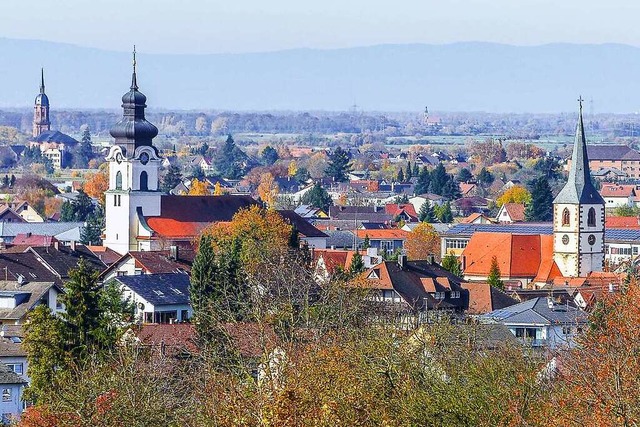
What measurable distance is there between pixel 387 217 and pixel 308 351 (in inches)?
3409

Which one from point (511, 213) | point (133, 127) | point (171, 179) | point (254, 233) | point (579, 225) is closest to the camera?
point (254, 233)

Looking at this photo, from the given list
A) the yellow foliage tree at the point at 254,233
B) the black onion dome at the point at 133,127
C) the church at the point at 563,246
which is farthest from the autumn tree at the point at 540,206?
the church at the point at 563,246

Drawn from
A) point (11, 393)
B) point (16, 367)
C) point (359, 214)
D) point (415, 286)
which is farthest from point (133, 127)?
point (11, 393)

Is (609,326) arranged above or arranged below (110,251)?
above

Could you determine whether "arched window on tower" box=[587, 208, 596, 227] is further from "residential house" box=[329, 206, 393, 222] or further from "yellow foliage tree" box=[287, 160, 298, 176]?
"yellow foliage tree" box=[287, 160, 298, 176]

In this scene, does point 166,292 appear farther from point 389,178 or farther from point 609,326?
point 389,178

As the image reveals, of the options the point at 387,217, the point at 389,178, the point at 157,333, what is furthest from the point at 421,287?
the point at 389,178

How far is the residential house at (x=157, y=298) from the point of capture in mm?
53625

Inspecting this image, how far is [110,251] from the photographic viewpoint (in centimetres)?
7675

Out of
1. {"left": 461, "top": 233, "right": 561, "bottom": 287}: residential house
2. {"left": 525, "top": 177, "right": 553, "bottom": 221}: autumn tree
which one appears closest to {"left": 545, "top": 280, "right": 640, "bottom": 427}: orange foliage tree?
{"left": 461, "top": 233, "right": 561, "bottom": 287}: residential house

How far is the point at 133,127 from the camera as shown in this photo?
265 feet

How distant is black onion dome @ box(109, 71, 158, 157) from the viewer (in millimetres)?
80375

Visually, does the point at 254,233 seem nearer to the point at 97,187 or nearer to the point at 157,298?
the point at 157,298

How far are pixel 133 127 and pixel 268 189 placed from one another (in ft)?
207
